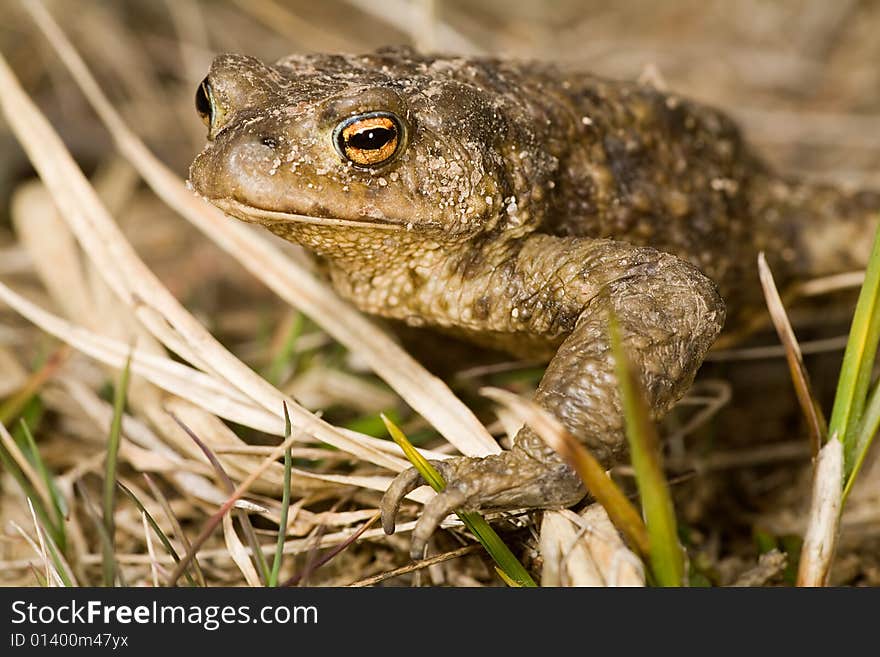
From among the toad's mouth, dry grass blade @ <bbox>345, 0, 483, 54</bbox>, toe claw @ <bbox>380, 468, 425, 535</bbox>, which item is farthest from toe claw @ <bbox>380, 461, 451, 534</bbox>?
dry grass blade @ <bbox>345, 0, 483, 54</bbox>

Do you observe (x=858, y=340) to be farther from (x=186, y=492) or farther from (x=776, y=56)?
(x=776, y=56)

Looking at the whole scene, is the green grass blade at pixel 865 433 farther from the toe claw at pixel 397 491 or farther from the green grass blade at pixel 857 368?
the toe claw at pixel 397 491

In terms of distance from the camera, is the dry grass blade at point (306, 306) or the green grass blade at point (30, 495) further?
the dry grass blade at point (306, 306)

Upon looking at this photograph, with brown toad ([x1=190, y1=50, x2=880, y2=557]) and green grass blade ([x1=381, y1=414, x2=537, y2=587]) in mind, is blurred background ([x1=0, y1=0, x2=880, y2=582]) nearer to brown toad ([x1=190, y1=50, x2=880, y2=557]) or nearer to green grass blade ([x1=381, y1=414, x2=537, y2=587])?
brown toad ([x1=190, y1=50, x2=880, y2=557])

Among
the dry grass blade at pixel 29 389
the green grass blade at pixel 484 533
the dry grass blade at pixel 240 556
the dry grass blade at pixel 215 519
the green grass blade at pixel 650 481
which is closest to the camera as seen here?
the green grass blade at pixel 650 481

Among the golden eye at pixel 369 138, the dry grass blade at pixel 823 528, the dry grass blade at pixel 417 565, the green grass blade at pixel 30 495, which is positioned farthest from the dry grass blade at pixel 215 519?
the dry grass blade at pixel 823 528

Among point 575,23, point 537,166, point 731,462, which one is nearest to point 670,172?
point 537,166

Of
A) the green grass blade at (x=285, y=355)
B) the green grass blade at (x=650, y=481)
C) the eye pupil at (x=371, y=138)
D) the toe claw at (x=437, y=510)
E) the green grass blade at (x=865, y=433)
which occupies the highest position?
the green grass blade at (x=285, y=355)

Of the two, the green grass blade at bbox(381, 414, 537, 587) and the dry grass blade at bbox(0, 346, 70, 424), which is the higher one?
the dry grass blade at bbox(0, 346, 70, 424)
